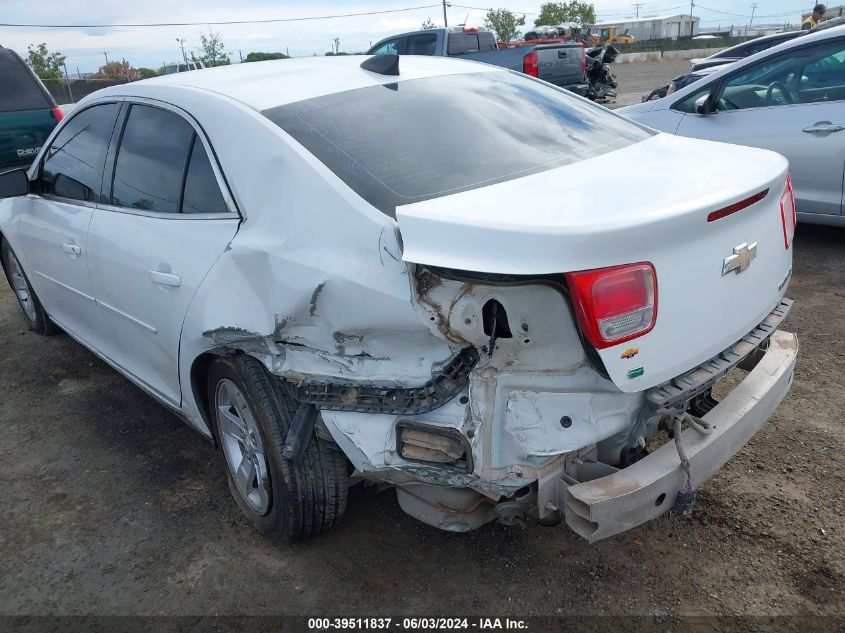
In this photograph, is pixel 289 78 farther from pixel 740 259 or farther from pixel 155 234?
pixel 740 259

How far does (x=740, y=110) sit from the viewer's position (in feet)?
18.1

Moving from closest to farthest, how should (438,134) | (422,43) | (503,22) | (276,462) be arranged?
(276,462) < (438,134) < (422,43) < (503,22)

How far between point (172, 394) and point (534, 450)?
6.05 ft

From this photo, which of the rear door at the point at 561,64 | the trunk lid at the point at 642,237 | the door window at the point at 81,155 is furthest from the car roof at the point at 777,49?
the rear door at the point at 561,64

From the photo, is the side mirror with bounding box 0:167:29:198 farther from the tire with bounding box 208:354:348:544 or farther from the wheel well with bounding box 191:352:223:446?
the tire with bounding box 208:354:348:544

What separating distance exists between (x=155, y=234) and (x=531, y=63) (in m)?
12.9

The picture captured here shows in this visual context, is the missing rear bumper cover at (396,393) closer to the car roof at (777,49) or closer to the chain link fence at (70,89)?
the car roof at (777,49)

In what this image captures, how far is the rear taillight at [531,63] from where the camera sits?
558 inches

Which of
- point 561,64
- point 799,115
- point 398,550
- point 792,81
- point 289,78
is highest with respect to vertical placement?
point 289,78

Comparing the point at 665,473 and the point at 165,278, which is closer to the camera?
the point at 665,473

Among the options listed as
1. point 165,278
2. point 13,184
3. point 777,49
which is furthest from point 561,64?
point 165,278

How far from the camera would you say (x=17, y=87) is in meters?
7.44

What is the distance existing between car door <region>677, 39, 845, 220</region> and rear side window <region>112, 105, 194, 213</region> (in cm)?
442

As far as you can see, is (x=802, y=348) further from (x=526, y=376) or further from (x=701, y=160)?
(x=526, y=376)
